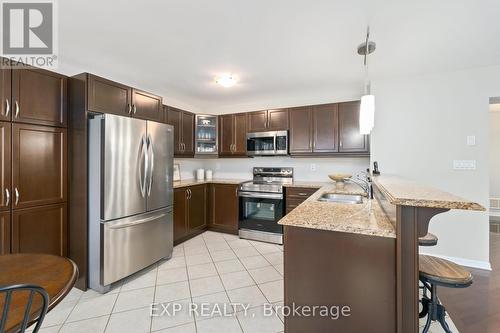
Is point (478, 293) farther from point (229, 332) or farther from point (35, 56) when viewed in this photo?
point (35, 56)

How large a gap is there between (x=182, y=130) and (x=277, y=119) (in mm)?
1599

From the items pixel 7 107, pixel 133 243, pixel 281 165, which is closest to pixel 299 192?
pixel 281 165

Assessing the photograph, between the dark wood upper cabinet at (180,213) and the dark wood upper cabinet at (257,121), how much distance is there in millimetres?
1586

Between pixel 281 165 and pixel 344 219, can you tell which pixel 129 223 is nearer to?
pixel 344 219

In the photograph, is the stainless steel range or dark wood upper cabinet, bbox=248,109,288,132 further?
dark wood upper cabinet, bbox=248,109,288,132

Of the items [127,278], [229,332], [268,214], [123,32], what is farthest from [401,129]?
[127,278]

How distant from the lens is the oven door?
3561 mm

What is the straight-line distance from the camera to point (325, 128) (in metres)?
3.60

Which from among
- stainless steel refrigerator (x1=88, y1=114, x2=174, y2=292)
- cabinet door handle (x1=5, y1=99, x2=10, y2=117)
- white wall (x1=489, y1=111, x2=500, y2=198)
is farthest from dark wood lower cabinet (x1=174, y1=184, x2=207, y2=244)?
white wall (x1=489, y1=111, x2=500, y2=198)

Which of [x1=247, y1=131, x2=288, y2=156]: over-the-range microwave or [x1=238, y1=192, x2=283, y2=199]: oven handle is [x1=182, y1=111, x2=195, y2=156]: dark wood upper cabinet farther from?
[x1=238, y1=192, x2=283, y2=199]: oven handle

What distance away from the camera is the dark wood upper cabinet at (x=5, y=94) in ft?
6.12

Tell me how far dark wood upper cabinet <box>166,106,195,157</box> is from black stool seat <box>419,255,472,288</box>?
10.8 feet

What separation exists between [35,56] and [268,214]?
3.36 m

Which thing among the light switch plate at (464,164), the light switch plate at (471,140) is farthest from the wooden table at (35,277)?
the light switch plate at (471,140)
